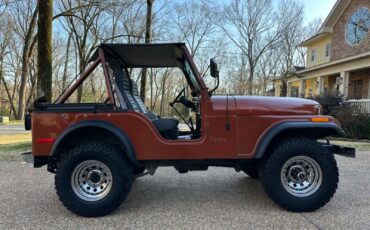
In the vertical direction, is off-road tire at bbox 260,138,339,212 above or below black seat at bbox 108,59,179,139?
below

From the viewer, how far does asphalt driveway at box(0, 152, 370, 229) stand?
3.43 metres

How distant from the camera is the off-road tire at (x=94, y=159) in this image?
368cm

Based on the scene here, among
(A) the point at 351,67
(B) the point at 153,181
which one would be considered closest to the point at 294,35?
(A) the point at 351,67

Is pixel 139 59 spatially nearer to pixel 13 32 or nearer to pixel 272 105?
pixel 272 105

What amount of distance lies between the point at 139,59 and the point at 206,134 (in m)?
1.69

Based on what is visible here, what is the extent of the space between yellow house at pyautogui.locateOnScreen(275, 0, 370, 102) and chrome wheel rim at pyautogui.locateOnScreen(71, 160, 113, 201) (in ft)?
46.3

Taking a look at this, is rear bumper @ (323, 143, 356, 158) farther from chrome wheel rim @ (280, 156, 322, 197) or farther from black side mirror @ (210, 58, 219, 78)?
black side mirror @ (210, 58, 219, 78)

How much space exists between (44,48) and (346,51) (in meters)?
16.6

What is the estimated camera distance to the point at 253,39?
1458 inches

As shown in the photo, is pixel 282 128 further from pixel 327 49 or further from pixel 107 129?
pixel 327 49

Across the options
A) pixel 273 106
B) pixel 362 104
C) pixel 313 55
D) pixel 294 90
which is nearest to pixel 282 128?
pixel 273 106

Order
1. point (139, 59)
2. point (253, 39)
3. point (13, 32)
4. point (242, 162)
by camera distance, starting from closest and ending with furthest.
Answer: point (242, 162), point (139, 59), point (13, 32), point (253, 39)

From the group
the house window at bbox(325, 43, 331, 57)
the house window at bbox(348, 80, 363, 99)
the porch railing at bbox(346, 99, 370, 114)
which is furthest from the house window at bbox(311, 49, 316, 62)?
the porch railing at bbox(346, 99, 370, 114)

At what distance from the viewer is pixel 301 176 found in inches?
155
